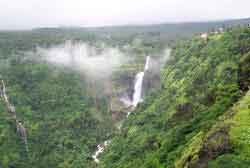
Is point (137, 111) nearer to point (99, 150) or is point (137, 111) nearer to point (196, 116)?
point (99, 150)

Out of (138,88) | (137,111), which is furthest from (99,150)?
(138,88)

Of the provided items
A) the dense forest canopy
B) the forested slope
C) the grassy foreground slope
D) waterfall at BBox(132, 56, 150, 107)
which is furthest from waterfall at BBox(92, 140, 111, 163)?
waterfall at BBox(132, 56, 150, 107)

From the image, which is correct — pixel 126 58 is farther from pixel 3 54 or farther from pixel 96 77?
pixel 3 54

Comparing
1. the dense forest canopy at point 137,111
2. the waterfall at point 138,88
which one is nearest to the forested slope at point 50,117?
the dense forest canopy at point 137,111

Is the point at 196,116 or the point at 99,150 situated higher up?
the point at 196,116

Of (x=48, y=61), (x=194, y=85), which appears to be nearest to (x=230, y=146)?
(x=194, y=85)

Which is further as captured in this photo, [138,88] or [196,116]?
[138,88]

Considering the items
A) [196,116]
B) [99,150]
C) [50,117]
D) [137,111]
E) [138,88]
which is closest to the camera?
[196,116]

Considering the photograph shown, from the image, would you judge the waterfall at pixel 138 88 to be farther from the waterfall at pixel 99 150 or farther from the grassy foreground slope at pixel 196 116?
the waterfall at pixel 99 150
